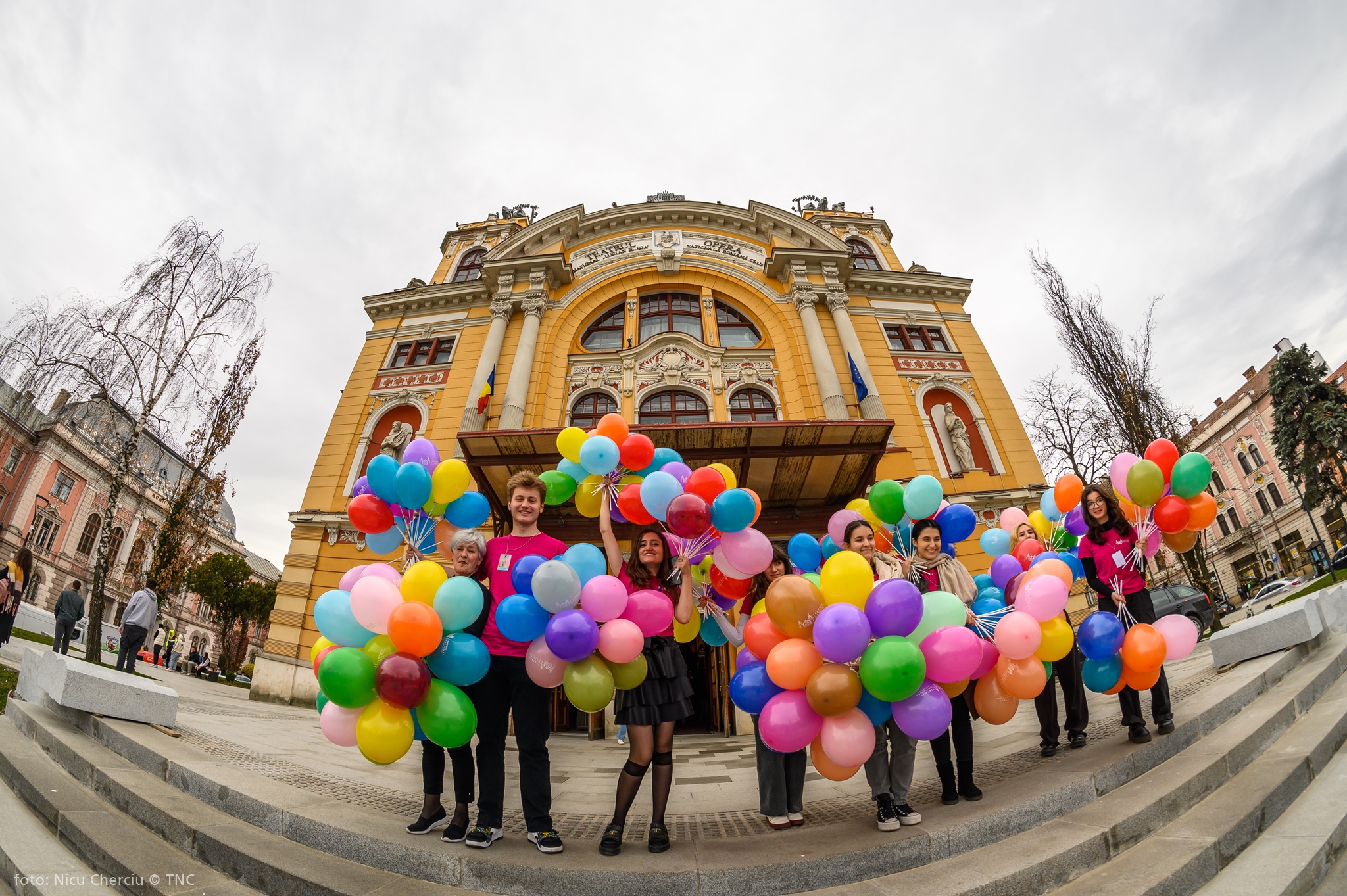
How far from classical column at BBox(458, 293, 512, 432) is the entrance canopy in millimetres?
3222

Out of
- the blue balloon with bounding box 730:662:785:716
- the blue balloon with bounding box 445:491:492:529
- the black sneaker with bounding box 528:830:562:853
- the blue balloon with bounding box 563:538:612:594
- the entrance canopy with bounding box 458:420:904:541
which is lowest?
the black sneaker with bounding box 528:830:562:853

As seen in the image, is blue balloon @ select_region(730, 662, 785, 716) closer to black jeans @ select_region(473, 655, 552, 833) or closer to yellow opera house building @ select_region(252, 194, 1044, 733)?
black jeans @ select_region(473, 655, 552, 833)

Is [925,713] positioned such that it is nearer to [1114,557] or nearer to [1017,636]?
[1017,636]

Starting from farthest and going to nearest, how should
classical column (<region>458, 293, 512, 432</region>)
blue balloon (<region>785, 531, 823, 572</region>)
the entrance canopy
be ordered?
classical column (<region>458, 293, 512, 432</region>)
the entrance canopy
blue balloon (<region>785, 531, 823, 572</region>)

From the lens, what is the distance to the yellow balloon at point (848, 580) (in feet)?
9.55

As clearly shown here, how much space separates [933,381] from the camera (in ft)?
47.1

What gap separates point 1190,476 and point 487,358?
1329 centimetres

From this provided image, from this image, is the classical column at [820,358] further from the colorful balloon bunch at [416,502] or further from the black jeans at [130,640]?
the black jeans at [130,640]

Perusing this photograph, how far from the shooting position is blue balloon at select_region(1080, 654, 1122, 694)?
3.45 m

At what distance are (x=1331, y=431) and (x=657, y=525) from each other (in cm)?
3640

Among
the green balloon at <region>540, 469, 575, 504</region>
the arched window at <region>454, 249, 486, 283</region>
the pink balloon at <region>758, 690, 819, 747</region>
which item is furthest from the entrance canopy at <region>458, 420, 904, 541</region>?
the arched window at <region>454, 249, 486, 283</region>

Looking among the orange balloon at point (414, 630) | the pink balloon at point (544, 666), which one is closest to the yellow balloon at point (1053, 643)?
the pink balloon at point (544, 666)

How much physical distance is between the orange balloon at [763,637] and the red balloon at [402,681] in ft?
5.77

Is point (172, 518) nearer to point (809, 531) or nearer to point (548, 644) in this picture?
point (809, 531)
